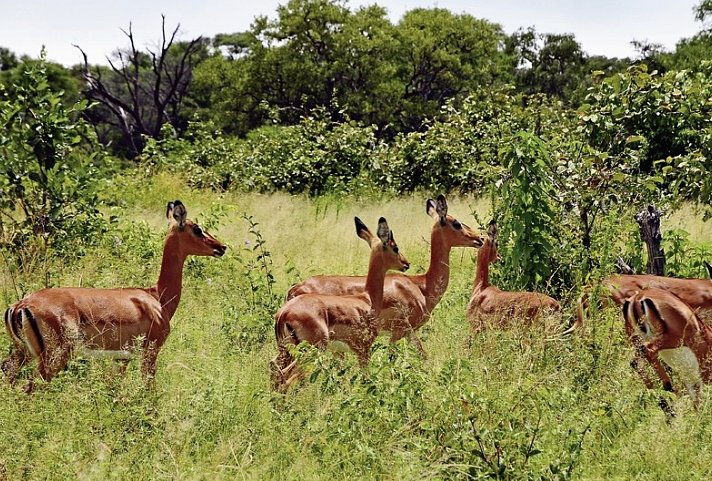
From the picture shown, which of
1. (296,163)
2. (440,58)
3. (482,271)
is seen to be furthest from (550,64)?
(482,271)

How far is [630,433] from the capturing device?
488 cm

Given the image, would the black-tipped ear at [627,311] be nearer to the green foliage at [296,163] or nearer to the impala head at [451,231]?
the impala head at [451,231]

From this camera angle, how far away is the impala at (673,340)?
18.6 feet

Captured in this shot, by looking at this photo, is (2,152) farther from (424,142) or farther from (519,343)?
(424,142)

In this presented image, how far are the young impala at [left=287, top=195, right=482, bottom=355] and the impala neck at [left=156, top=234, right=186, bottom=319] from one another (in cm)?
82

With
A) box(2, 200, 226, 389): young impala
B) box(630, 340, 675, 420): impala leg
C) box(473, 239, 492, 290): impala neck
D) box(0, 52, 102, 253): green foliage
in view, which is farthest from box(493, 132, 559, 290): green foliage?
box(0, 52, 102, 253): green foliage

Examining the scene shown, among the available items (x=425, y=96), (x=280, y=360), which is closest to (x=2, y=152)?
(x=280, y=360)

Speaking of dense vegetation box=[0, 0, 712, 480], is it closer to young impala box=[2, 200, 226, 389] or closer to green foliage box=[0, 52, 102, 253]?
green foliage box=[0, 52, 102, 253]

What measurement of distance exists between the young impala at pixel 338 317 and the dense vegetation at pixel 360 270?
0.89 feet

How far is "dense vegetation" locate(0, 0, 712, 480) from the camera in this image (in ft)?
14.7

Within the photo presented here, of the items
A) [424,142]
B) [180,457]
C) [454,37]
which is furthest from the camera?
[454,37]

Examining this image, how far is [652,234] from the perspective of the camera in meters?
8.54

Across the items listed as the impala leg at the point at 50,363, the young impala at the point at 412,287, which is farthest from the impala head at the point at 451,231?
the impala leg at the point at 50,363

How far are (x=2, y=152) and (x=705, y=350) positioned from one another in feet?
22.6
